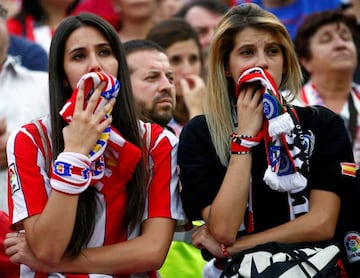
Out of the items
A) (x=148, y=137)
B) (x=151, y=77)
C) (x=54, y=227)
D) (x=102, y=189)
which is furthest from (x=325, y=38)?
(x=54, y=227)

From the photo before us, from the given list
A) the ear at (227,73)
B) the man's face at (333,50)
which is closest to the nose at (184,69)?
the man's face at (333,50)

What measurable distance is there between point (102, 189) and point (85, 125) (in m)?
0.37

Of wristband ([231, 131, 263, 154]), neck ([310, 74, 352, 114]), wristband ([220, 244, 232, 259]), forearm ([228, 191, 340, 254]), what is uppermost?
wristband ([231, 131, 263, 154])

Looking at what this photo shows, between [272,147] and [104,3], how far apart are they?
469cm

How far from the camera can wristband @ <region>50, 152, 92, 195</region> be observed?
12.7 ft

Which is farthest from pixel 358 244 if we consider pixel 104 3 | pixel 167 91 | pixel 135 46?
pixel 104 3

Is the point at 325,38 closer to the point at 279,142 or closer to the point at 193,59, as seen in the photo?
the point at 193,59

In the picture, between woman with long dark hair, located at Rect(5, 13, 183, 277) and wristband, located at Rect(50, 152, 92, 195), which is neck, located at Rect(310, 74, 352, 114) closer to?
woman with long dark hair, located at Rect(5, 13, 183, 277)

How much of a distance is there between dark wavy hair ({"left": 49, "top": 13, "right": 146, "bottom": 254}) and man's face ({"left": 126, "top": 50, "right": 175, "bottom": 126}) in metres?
0.92

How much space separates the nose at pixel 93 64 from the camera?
4199 mm

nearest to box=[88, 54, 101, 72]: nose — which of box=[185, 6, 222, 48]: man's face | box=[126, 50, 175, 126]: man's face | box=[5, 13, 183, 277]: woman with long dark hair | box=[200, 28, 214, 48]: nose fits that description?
box=[5, 13, 183, 277]: woman with long dark hair

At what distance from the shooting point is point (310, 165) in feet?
13.8

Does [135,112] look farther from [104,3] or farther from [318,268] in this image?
[104,3]

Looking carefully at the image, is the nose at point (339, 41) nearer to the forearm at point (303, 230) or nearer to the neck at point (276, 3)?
the neck at point (276, 3)
